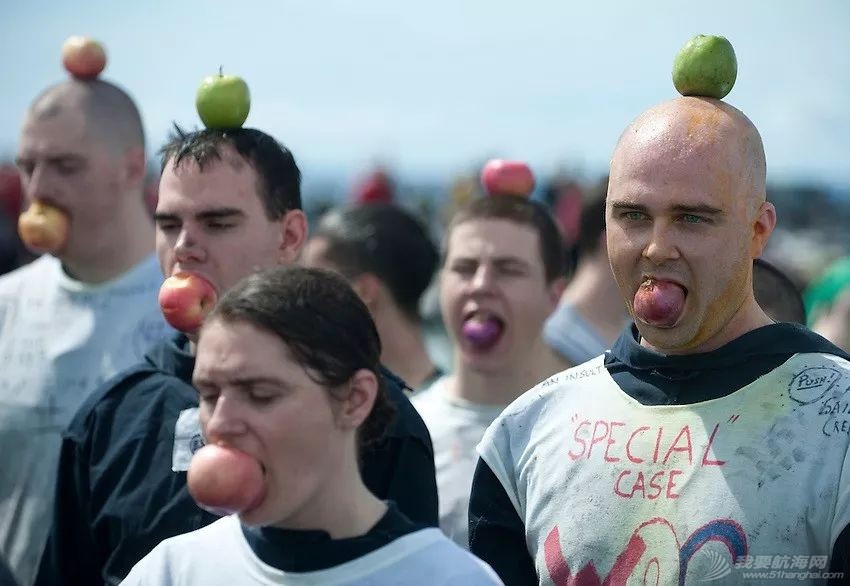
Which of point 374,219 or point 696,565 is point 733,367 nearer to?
point 696,565

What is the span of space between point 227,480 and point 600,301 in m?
3.88

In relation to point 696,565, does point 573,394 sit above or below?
above

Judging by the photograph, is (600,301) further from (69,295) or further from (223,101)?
(223,101)

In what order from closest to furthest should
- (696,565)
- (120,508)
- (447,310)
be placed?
(696,565) < (120,508) < (447,310)

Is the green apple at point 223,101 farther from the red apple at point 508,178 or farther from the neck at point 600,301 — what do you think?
the neck at point 600,301

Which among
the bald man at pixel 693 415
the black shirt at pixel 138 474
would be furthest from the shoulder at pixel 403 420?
the bald man at pixel 693 415

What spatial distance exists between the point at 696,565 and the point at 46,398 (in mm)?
2946

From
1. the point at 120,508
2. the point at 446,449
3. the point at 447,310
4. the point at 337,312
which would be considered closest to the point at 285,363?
the point at 337,312

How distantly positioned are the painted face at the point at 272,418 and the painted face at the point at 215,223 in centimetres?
118

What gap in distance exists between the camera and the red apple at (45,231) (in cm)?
559

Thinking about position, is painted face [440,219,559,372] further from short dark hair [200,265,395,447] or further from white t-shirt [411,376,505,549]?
short dark hair [200,265,395,447]

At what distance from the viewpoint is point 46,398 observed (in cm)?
521

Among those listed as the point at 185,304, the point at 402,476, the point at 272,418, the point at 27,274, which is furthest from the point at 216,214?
the point at 27,274

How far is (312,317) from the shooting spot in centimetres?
294
